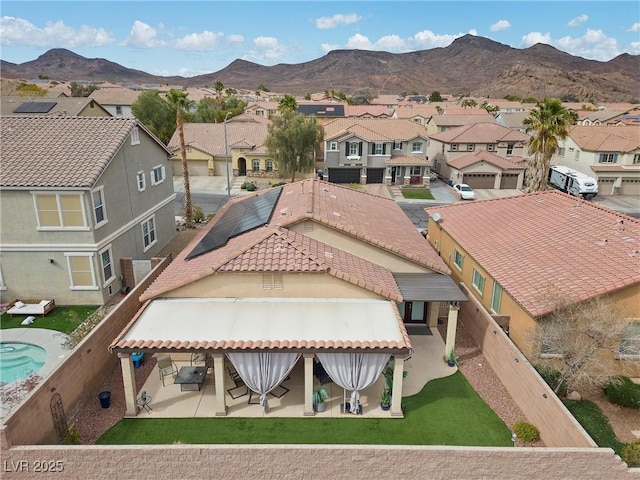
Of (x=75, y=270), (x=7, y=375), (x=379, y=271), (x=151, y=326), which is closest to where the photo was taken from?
(x=151, y=326)

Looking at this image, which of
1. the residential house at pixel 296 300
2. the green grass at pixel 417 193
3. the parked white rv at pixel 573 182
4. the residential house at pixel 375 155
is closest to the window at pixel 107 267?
the residential house at pixel 296 300

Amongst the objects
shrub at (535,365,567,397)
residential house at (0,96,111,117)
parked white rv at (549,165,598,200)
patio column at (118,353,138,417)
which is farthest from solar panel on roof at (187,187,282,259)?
A: parked white rv at (549,165,598,200)

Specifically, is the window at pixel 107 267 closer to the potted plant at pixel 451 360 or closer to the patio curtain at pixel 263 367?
the patio curtain at pixel 263 367

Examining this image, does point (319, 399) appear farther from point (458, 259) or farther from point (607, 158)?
point (607, 158)

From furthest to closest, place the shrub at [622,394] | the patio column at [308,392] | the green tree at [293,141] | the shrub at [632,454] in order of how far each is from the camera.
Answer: the green tree at [293,141]
the shrub at [622,394]
the patio column at [308,392]
the shrub at [632,454]

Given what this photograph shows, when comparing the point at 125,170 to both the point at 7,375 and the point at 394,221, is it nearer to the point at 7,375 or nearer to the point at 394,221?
the point at 7,375

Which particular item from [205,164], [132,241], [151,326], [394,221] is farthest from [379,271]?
[205,164]
